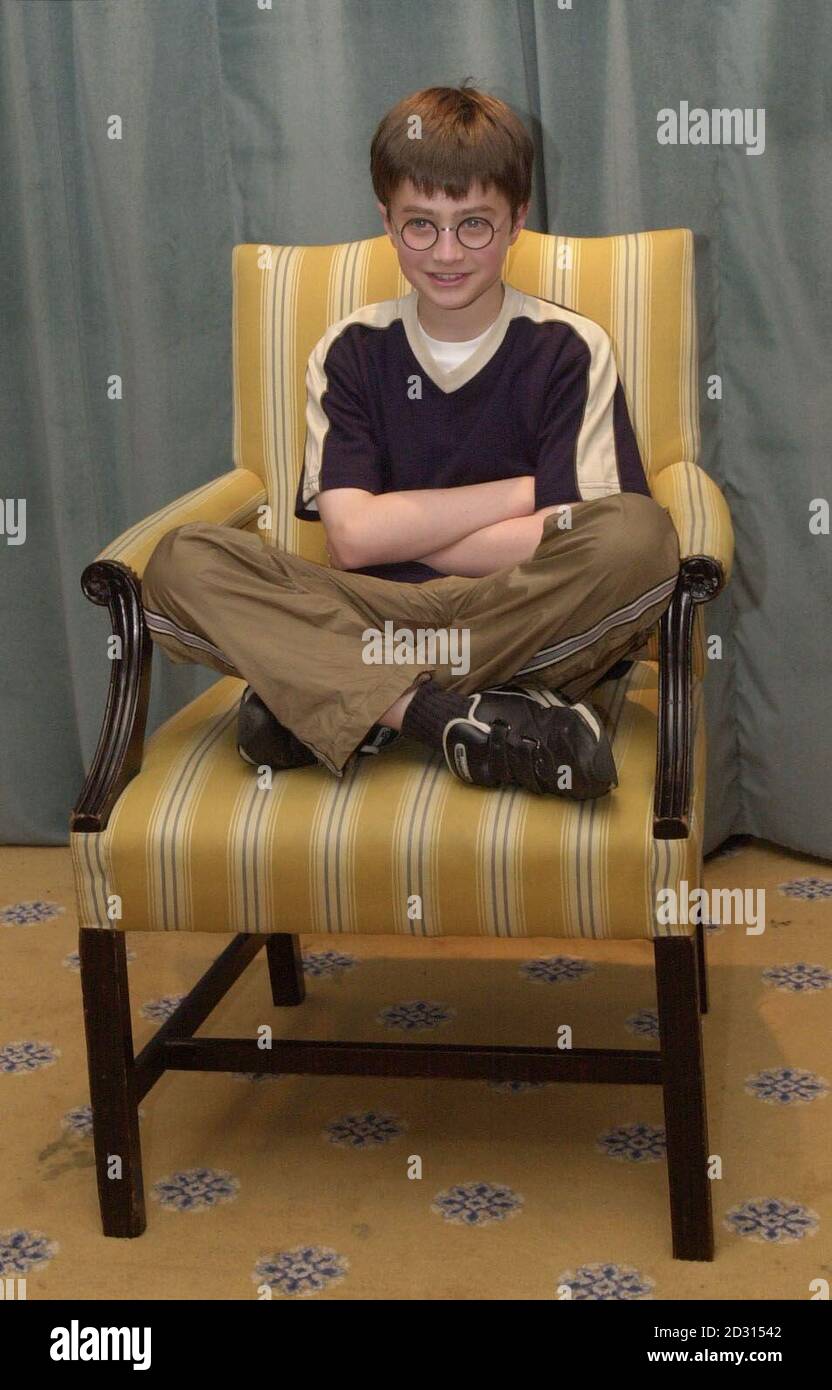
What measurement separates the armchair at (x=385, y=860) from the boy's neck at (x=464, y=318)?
277 millimetres

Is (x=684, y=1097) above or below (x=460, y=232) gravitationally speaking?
below

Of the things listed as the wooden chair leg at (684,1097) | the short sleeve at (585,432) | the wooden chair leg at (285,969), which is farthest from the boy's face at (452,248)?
the wooden chair leg at (285,969)

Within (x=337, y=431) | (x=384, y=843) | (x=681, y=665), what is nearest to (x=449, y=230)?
(x=337, y=431)

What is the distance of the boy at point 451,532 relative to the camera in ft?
4.90

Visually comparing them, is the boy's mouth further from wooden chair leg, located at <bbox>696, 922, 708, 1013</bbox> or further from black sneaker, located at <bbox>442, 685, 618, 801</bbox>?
wooden chair leg, located at <bbox>696, 922, 708, 1013</bbox>

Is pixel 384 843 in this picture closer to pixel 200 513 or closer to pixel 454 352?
pixel 200 513

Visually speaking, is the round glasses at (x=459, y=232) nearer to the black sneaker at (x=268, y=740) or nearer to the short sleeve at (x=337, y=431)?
the short sleeve at (x=337, y=431)

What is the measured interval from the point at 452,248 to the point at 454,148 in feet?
0.33

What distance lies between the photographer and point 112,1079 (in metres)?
1.56

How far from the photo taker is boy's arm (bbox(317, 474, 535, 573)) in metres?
1.70

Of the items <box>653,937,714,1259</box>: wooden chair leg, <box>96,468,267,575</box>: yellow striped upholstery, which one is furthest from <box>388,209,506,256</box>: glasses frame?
<box>653,937,714,1259</box>: wooden chair leg

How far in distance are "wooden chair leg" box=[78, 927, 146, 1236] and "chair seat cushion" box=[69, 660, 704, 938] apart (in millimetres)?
42
